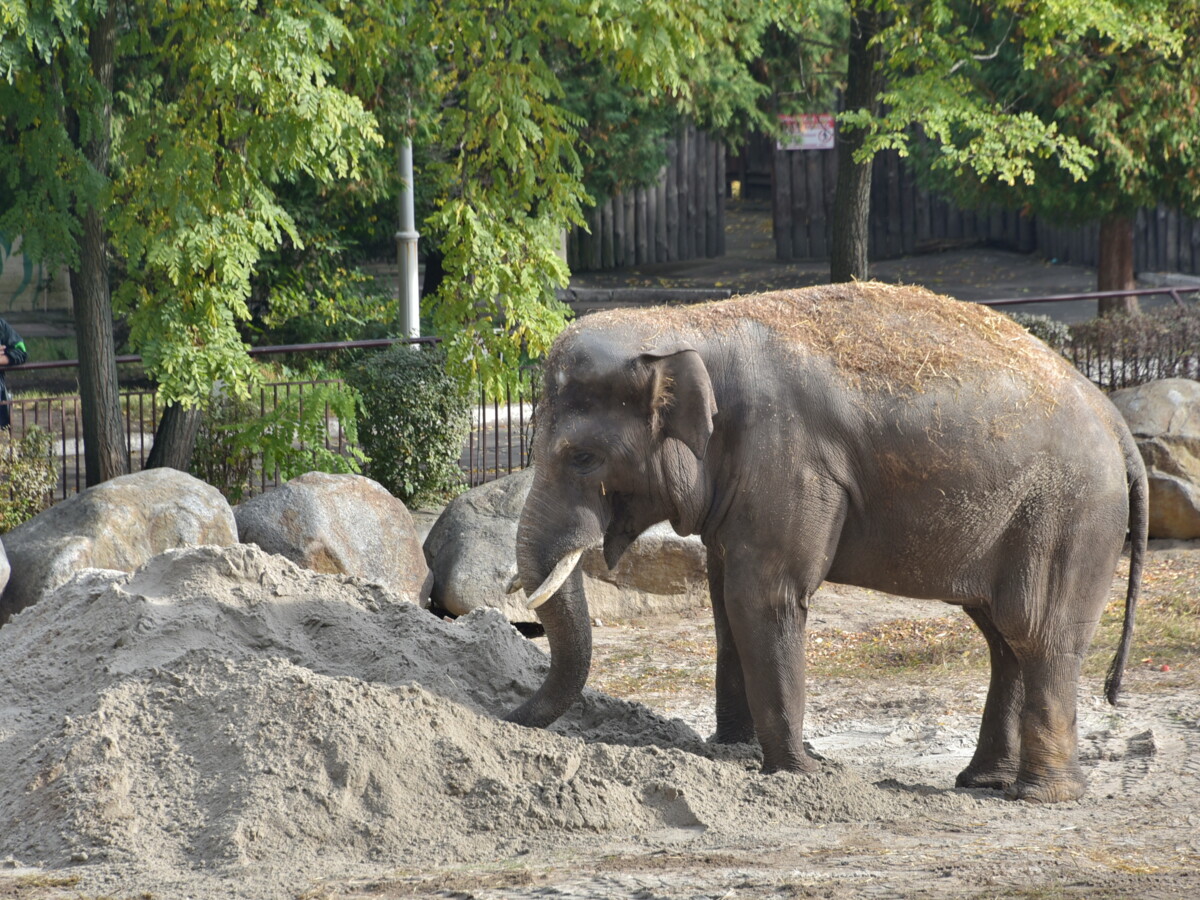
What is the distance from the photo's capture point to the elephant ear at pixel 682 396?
5.46 meters

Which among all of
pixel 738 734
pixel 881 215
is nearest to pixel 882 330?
pixel 738 734

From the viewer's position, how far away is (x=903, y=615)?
9938 mm

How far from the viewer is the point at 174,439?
1139cm

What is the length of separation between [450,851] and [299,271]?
14431mm

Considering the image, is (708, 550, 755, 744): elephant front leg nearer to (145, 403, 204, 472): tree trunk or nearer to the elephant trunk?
the elephant trunk

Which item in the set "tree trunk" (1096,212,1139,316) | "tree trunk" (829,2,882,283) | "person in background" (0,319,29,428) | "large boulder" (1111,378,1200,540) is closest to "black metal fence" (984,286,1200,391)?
"tree trunk" (829,2,882,283)

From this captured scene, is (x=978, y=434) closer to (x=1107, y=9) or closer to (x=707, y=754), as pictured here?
(x=707, y=754)

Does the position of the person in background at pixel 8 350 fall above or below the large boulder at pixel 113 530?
above

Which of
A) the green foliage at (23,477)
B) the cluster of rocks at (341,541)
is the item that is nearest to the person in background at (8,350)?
the green foliage at (23,477)

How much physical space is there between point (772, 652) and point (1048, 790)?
4.25ft

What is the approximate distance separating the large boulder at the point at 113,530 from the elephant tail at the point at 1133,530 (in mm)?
5369

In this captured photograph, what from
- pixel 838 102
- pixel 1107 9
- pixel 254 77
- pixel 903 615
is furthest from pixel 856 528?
pixel 838 102

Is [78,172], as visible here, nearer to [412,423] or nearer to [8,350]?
[8,350]

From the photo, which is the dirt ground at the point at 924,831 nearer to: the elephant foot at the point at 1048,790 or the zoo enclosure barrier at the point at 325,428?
the elephant foot at the point at 1048,790
